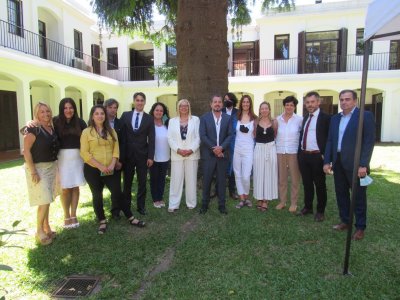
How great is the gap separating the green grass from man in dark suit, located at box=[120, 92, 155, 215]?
0.73 metres

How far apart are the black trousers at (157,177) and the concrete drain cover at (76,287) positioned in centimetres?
224

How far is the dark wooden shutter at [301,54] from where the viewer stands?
1816cm

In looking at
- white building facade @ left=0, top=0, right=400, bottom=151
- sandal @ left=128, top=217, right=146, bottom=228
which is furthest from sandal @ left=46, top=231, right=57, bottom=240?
white building facade @ left=0, top=0, right=400, bottom=151

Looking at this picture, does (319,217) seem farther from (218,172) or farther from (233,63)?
(233,63)

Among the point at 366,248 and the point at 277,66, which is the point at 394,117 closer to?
the point at 277,66

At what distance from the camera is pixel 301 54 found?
18344mm

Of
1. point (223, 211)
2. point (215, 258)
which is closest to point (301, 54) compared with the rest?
point (223, 211)

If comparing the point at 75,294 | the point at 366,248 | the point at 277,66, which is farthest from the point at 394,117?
the point at 75,294

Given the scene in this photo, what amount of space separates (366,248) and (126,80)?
19.4 m

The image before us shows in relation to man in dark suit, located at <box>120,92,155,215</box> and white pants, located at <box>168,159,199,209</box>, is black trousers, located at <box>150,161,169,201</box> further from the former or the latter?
man in dark suit, located at <box>120,92,155,215</box>

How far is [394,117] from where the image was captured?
1731 cm

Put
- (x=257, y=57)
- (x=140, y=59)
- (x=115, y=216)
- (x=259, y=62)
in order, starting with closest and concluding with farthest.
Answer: (x=115, y=216), (x=259, y=62), (x=257, y=57), (x=140, y=59)

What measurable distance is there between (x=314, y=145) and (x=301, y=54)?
1532cm

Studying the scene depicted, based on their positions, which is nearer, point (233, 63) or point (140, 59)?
point (233, 63)
